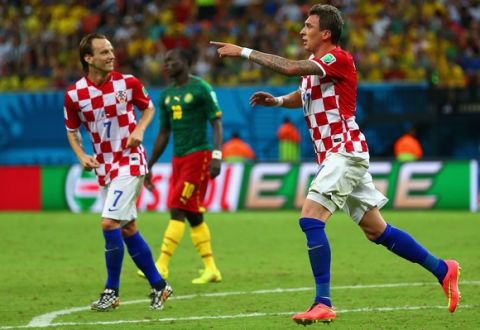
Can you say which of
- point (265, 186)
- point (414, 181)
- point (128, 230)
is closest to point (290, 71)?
point (128, 230)

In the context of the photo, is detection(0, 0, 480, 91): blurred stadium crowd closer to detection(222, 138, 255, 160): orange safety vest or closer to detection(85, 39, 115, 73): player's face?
detection(222, 138, 255, 160): orange safety vest

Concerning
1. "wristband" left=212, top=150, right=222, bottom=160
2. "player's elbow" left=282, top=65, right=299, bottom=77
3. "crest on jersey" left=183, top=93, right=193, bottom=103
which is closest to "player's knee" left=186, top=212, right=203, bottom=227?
"wristband" left=212, top=150, right=222, bottom=160

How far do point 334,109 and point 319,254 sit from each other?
108 centimetres

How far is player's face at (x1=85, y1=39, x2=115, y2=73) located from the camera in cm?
900

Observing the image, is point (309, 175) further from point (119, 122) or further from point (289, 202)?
point (119, 122)

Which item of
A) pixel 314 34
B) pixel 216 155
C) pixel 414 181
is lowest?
pixel 414 181

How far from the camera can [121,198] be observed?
29.0ft

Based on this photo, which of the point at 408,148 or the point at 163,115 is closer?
the point at 163,115

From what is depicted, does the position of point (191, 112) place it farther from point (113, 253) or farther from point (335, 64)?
point (335, 64)

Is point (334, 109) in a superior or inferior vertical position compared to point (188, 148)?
superior

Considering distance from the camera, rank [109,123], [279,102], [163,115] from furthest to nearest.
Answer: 1. [163,115]
2. [109,123]
3. [279,102]

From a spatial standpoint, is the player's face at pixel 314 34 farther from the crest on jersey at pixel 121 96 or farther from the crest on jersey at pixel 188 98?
the crest on jersey at pixel 188 98

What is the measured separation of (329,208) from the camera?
7.78m

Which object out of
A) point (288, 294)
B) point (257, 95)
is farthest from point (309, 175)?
point (257, 95)
